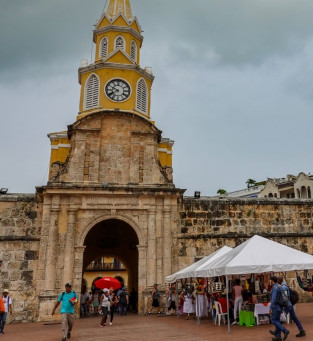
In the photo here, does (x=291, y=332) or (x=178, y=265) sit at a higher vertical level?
(x=178, y=265)

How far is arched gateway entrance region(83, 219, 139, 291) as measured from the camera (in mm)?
21266

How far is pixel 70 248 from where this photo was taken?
620 inches

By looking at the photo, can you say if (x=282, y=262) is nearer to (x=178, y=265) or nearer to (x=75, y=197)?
(x=178, y=265)

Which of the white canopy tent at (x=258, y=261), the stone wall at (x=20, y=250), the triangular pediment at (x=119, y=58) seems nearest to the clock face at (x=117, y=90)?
Result: the triangular pediment at (x=119, y=58)

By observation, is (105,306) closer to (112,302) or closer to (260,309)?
(112,302)

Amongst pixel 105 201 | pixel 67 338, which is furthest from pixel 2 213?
pixel 67 338

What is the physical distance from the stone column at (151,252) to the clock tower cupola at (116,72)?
9.13 metres

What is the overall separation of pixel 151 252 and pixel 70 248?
144 inches

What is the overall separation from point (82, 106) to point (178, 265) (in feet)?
44.9

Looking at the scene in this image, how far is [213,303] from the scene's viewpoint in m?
12.6

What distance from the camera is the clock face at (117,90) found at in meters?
24.1

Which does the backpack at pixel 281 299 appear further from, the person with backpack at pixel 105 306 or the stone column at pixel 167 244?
the stone column at pixel 167 244

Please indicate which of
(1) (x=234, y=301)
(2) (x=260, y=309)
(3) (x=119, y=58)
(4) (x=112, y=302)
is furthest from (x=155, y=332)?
(3) (x=119, y=58)

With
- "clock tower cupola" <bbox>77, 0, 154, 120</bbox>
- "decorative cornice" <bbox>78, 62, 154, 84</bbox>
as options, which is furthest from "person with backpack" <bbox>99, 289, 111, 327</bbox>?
"decorative cornice" <bbox>78, 62, 154, 84</bbox>
